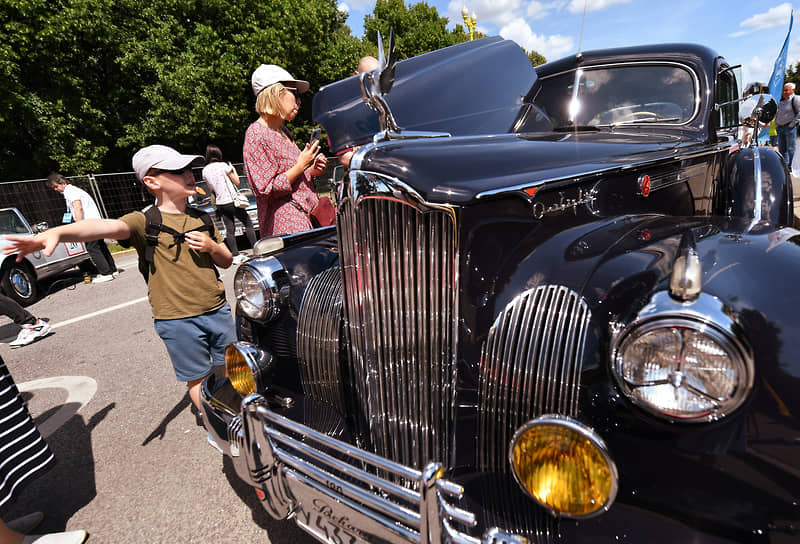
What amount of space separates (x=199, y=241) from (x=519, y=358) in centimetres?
179

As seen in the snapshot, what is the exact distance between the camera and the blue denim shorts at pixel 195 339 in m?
2.33

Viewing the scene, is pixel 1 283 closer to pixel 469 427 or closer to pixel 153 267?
pixel 153 267

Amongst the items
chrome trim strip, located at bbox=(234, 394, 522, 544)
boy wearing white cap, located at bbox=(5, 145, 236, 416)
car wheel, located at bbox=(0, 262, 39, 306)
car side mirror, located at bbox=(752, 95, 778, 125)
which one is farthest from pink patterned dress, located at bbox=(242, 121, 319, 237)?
car wheel, located at bbox=(0, 262, 39, 306)

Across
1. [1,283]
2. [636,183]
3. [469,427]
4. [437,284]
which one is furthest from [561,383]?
[1,283]

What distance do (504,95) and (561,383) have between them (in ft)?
6.40

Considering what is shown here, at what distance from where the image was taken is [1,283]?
589 cm

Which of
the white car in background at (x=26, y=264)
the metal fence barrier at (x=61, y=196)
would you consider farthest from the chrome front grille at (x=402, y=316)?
the metal fence barrier at (x=61, y=196)

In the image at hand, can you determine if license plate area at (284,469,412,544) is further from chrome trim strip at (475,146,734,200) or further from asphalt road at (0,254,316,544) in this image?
chrome trim strip at (475,146,734,200)

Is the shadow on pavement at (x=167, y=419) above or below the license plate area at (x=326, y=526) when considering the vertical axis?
below


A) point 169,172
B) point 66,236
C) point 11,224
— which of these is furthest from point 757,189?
point 11,224

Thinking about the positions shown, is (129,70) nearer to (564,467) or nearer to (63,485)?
(63,485)

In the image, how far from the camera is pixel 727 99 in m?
3.20

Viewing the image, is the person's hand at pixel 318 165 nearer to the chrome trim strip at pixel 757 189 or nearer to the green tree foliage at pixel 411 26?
the chrome trim strip at pixel 757 189

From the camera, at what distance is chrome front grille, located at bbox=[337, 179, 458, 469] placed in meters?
1.36
